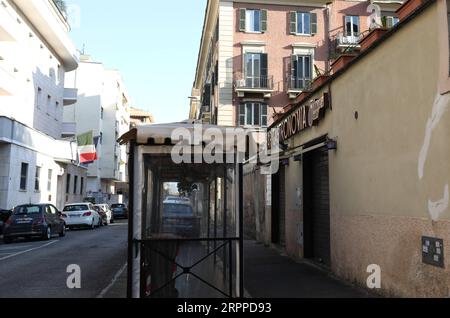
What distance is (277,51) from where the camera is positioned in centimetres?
3275

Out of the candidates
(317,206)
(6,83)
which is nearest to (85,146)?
(6,83)

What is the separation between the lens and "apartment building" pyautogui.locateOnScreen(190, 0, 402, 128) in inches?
1267

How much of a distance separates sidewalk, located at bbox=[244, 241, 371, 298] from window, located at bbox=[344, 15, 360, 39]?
2513 centimetres

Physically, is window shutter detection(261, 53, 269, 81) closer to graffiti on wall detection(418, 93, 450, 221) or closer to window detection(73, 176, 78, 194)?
window detection(73, 176, 78, 194)

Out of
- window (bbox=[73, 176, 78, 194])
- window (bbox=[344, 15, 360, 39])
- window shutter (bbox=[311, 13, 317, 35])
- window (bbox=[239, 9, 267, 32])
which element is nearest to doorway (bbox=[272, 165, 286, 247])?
window (bbox=[239, 9, 267, 32])

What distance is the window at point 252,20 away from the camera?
32.5 m

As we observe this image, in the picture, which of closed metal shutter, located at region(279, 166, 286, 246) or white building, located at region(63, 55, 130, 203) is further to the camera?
white building, located at region(63, 55, 130, 203)

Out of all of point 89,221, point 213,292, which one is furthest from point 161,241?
point 89,221

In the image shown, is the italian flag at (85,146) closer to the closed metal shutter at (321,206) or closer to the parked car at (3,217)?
the parked car at (3,217)

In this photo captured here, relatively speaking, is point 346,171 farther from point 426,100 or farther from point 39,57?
point 39,57

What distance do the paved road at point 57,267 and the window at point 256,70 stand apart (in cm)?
1746

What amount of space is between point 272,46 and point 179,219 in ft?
87.2

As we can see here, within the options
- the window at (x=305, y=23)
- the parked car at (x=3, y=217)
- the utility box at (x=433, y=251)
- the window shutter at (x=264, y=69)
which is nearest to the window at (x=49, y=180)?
the parked car at (x=3, y=217)
